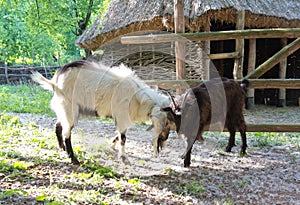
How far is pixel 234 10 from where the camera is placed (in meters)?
8.42

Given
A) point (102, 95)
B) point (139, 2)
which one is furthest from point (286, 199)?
point (139, 2)

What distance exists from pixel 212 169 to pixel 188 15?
5235mm

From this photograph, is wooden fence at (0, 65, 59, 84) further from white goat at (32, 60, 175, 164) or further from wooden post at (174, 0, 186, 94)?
white goat at (32, 60, 175, 164)

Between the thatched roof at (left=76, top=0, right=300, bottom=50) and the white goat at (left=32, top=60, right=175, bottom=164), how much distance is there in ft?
15.5

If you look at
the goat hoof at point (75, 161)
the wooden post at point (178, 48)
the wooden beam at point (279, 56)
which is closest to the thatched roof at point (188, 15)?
the wooden post at point (178, 48)

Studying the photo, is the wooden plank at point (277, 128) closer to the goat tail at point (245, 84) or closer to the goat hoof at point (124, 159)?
the goat tail at point (245, 84)

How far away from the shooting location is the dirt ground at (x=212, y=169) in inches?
133

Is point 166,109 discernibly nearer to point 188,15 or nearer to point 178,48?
point 178,48

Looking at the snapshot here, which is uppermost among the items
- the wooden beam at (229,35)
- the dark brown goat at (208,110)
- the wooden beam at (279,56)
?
the wooden beam at (229,35)

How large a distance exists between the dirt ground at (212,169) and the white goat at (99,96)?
1.19 ft

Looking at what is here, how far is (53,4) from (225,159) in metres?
4.24

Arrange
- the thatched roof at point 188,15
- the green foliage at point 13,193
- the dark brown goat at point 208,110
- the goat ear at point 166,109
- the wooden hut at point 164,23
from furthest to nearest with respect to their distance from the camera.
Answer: the thatched roof at point 188,15
the wooden hut at point 164,23
the dark brown goat at point 208,110
the goat ear at point 166,109
the green foliage at point 13,193

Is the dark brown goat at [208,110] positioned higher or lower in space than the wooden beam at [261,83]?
lower

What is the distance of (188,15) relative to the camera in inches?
329
